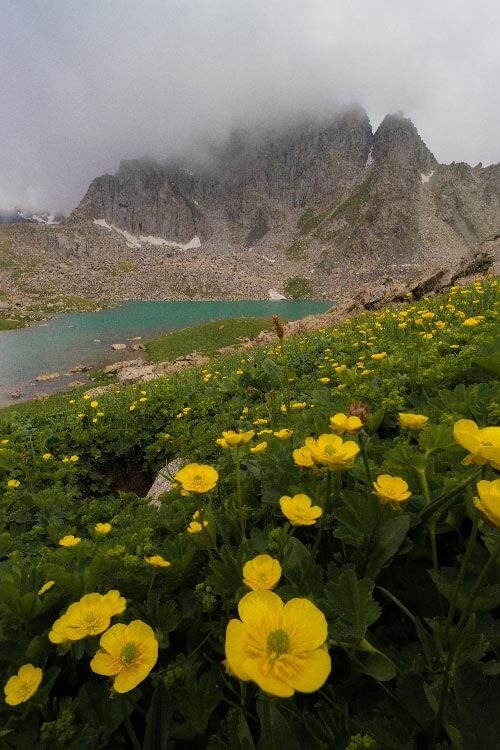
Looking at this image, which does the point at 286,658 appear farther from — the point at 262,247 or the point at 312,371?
the point at 262,247

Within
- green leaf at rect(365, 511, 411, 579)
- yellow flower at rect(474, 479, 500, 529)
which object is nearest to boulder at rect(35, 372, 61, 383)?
green leaf at rect(365, 511, 411, 579)

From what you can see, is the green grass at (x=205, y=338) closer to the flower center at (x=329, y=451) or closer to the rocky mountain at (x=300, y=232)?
the flower center at (x=329, y=451)

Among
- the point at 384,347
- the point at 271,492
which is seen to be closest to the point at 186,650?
the point at 271,492

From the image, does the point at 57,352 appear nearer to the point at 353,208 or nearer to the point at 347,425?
the point at 347,425

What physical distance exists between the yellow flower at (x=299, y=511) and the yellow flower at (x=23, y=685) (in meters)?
0.79

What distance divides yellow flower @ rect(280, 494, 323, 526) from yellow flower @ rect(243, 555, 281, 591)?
0.14 metres

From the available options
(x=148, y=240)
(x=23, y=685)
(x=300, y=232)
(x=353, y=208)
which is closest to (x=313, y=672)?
(x=23, y=685)

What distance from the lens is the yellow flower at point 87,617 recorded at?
100 centimetres

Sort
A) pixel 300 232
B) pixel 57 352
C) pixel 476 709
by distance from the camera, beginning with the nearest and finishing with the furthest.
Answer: pixel 476 709 < pixel 57 352 < pixel 300 232

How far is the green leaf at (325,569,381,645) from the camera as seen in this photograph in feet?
3.16

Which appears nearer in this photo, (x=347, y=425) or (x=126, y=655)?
(x=126, y=655)

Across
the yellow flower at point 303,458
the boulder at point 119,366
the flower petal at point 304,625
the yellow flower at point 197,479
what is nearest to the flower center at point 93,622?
the yellow flower at point 197,479

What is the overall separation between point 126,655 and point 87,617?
0.71ft

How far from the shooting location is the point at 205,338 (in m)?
31.8
